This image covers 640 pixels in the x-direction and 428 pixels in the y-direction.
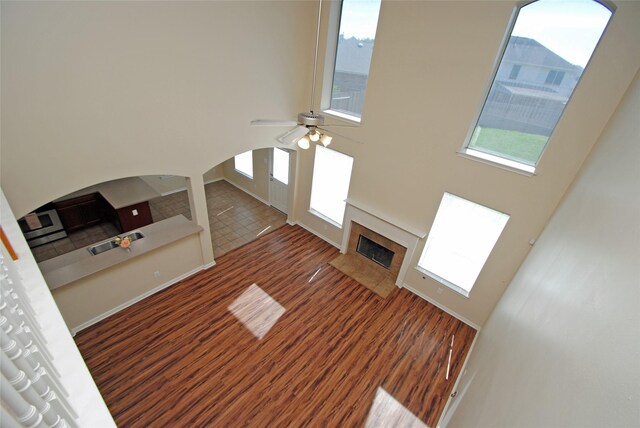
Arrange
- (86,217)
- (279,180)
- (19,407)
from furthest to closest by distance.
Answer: (279,180), (86,217), (19,407)

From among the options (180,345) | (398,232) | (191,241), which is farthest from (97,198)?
(398,232)

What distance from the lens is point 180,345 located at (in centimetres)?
464

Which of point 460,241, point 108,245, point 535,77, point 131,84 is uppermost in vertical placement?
point 535,77

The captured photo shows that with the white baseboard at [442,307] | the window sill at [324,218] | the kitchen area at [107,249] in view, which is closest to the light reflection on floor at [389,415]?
the white baseboard at [442,307]

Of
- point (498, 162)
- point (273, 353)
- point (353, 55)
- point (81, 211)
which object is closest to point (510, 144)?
point (498, 162)

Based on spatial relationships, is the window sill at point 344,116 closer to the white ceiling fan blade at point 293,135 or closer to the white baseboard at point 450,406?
the white ceiling fan blade at point 293,135

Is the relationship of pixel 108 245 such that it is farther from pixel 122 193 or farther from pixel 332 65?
pixel 332 65

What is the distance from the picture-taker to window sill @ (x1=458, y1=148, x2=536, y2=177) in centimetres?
414

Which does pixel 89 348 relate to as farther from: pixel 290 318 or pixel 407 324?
pixel 407 324

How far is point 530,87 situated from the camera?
3.98m

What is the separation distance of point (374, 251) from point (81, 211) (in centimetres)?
759

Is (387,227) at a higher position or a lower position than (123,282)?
higher

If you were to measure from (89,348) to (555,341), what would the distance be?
19.5ft

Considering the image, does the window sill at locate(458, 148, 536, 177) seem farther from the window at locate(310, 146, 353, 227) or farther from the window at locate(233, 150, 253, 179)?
the window at locate(233, 150, 253, 179)
